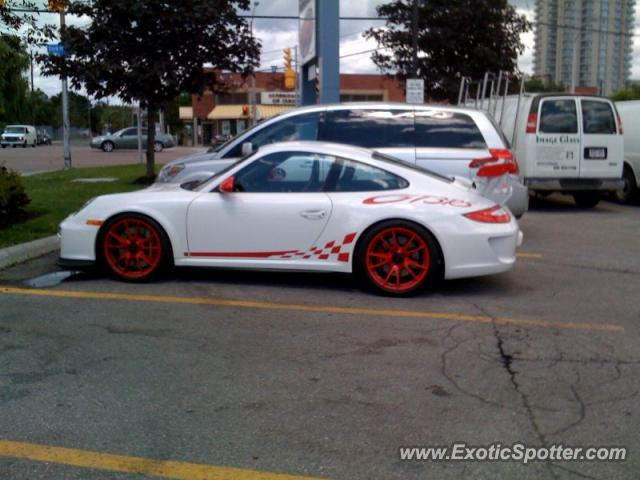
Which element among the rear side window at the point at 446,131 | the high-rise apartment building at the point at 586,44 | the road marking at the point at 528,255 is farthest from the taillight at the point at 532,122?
the high-rise apartment building at the point at 586,44

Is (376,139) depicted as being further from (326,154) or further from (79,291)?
(79,291)

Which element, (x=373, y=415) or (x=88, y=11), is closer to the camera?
(x=373, y=415)

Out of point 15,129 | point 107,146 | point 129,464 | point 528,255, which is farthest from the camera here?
point 15,129

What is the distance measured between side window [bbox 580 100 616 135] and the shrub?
30.8 ft

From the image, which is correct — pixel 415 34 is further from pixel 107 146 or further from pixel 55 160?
pixel 107 146

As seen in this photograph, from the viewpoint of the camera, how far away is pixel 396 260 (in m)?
6.62

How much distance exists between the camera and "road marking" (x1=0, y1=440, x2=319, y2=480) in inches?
134

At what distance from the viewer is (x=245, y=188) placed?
688 centimetres

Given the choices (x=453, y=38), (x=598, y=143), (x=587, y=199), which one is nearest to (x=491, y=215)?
(x=598, y=143)

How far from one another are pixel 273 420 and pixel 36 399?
143 cm

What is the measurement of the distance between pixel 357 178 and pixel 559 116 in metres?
7.47

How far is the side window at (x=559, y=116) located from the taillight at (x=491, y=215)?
6.57m

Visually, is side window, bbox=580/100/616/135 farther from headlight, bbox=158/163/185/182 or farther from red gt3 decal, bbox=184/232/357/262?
red gt3 decal, bbox=184/232/357/262

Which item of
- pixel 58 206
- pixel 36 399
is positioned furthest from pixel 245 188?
pixel 58 206
